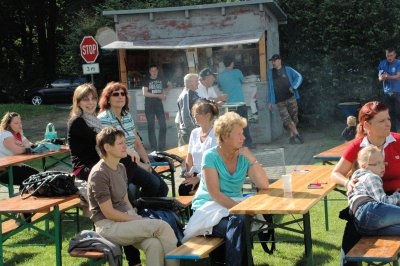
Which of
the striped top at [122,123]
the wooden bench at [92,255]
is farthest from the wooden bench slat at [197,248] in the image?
the striped top at [122,123]

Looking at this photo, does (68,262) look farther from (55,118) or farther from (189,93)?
(55,118)

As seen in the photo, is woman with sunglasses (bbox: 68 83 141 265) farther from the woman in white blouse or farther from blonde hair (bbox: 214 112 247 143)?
blonde hair (bbox: 214 112 247 143)

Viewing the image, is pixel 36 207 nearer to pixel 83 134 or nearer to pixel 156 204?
pixel 156 204

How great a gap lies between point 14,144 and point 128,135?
2.38m

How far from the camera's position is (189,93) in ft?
39.9

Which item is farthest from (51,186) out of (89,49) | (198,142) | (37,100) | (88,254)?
(37,100)

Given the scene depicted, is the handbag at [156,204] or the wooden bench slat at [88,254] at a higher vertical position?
the handbag at [156,204]

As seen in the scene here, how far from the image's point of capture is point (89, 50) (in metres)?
20.6

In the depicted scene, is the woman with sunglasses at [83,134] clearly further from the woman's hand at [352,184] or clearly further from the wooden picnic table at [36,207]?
the woman's hand at [352,184]

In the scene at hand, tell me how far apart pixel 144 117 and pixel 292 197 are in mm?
11530

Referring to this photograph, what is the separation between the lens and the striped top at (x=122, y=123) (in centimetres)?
860

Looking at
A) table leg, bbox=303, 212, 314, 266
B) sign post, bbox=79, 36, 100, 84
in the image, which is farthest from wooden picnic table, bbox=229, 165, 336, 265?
sign post, bbox=79, 36, 100, 84

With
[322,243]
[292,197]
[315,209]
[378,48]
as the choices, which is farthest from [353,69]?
[292,197]

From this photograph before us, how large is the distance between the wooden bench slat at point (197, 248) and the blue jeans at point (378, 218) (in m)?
1.18
